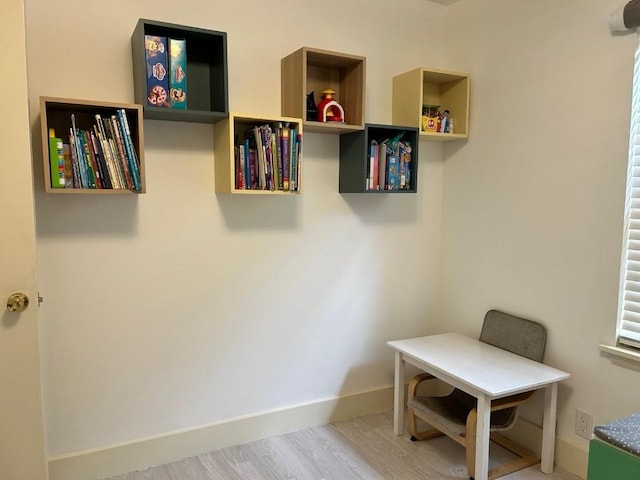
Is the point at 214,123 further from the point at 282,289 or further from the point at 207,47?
the point at 282,289

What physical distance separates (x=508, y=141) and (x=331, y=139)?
0.96m

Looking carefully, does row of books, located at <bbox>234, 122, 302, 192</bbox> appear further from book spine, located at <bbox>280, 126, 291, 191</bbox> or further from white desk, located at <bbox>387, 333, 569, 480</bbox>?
white desk, located at <bbox>387, 333, 569, 480</bbox>

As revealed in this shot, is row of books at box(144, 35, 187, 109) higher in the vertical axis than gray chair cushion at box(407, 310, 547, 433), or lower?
higher

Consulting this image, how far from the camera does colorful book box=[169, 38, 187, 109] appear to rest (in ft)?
6.87

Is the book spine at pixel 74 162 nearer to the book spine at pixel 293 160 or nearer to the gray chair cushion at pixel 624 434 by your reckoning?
the book spine at pixel 293 160

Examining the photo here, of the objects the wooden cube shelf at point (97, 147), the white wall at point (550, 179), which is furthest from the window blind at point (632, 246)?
the wooden cube shelf at point (97, 147)

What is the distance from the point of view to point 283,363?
8.86 ft

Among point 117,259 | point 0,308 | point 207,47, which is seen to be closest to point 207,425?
point 117,259

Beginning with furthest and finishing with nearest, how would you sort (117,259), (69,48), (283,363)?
(283,363) → (117,259) → (69,48)

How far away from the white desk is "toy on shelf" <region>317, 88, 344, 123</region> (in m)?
1.27

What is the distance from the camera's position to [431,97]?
9.80 ft

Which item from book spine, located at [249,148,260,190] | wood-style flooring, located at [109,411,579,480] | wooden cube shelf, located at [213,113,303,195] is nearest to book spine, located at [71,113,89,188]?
wooden cube shelf, located at [213,113,303,195]

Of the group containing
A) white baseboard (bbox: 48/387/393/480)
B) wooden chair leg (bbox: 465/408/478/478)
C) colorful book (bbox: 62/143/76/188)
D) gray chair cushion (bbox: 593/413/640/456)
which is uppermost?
colorful book (bbox: 62/143/76/188)

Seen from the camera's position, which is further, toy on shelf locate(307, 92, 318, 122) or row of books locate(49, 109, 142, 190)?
toy on shelf locate(307, 92, 318, 122)
